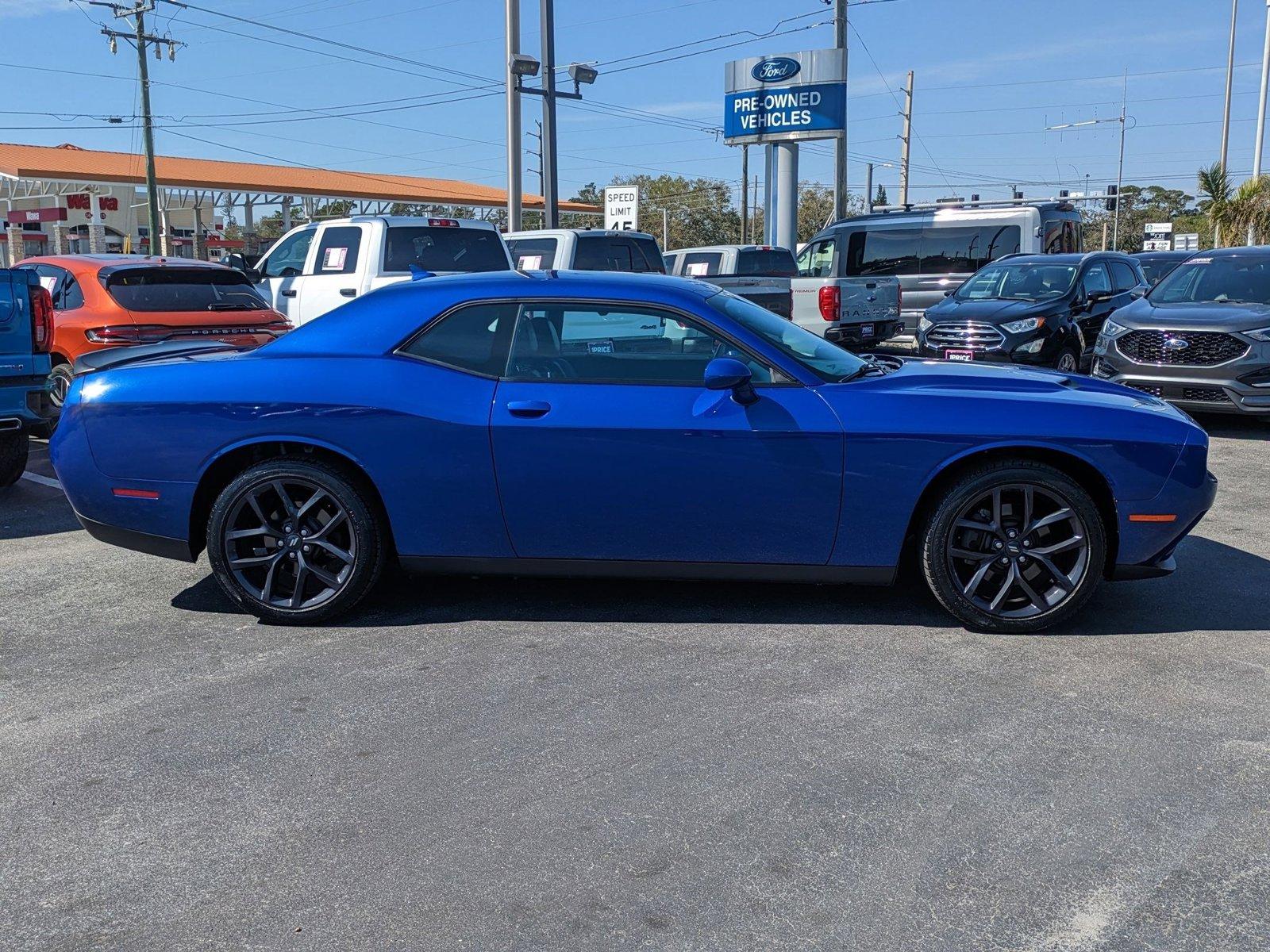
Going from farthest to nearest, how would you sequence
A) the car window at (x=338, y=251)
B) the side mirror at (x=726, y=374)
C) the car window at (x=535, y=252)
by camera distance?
1. the car window at (x=535, y=252)
2. the car window at (x=338, y=251)
3. the side mirror at (x=726, y=374)

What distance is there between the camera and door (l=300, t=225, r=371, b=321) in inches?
450

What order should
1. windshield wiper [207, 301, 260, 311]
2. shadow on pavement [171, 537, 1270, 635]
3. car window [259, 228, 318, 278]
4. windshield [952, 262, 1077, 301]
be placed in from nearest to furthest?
shadow on pavement [171, 537, 1270, 635]
windshield wiper [207, 301, 260, 311]
car window [259, 228, 318, 278]
windshield [952, 262, 1077, 301]

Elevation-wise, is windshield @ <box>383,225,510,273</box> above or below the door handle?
above

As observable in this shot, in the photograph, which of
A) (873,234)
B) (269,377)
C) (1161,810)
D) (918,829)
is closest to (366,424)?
(269,377)

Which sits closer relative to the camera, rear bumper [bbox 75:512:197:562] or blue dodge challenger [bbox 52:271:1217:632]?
blue dodge challenger [bbox 52:271:1217:632]

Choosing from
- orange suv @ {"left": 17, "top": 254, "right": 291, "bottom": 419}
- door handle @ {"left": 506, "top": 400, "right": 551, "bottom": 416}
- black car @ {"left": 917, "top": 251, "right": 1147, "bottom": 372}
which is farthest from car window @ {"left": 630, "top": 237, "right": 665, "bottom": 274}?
door handle @ {"left": 506, "top": 400, "right": 551, "bottom": 416}

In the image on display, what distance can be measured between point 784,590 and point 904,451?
106 cm

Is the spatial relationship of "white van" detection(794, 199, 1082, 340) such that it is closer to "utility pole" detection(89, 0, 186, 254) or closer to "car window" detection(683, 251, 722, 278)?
"car window" detection(683, 251, 722, 278)

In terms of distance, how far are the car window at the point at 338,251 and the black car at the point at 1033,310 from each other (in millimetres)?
6458

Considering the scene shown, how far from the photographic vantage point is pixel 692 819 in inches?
129

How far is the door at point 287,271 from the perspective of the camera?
11.9 metres

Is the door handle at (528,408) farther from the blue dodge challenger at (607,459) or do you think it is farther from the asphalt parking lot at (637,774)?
the asphalt parking lot at (637,774)

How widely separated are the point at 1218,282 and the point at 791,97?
713 inches

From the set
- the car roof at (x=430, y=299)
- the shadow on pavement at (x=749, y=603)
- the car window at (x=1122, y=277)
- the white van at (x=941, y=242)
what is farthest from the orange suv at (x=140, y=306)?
the white van at (x=941, y=242)
